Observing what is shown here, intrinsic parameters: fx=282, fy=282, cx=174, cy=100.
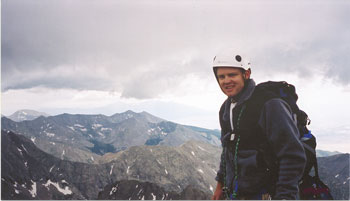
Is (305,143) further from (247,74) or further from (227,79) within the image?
(227,79)

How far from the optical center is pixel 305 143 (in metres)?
4.48

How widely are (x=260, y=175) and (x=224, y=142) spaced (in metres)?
0.87

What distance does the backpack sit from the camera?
4.39m

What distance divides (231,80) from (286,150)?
4.65 feet

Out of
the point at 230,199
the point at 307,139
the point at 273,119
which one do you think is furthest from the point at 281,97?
the point at 230,199

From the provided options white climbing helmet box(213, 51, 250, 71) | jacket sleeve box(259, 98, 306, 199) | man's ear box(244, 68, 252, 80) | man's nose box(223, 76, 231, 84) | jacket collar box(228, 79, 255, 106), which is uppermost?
white climbing helmet box(213, 51, 250, 71)

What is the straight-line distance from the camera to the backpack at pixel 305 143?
4.39 m

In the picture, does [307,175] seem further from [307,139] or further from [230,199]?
[230,199]

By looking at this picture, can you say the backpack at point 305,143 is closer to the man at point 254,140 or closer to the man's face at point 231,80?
the man at point 254,140

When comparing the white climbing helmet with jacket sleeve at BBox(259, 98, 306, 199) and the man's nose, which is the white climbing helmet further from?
jacket sleeve at BBox(259, 98, 306, 199)

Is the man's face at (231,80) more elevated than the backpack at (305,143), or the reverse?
the man's face at (231,80)

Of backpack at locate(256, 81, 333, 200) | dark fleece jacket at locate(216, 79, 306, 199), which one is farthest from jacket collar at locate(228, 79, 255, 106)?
dark fleece jacket at locate(216, 79, 306, 199)

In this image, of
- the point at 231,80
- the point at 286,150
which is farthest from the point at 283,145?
the point at 231,80

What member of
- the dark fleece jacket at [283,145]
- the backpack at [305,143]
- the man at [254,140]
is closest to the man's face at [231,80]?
the man at [254,140]
